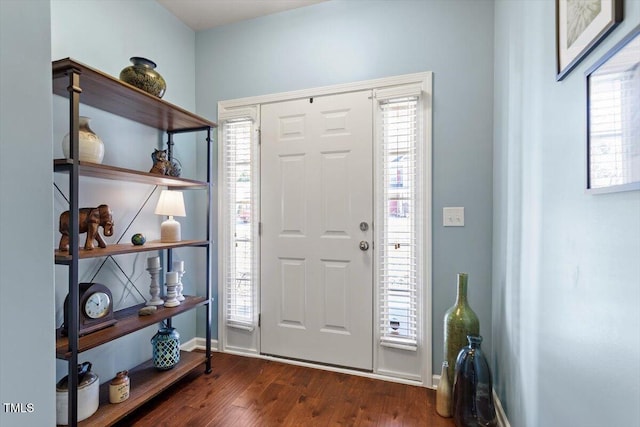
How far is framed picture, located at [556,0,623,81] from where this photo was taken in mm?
708

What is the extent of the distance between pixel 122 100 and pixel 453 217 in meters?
2.20

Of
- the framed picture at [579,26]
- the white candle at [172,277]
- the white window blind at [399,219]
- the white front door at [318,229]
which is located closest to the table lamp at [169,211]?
the white candle at [172,277]

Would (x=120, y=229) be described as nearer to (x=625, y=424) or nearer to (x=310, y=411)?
(x=310, y=411)

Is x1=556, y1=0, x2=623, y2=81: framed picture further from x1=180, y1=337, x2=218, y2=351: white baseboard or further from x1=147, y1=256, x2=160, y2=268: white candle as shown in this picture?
x1=180, y1=337, x2=218, y2=351: white baseboard

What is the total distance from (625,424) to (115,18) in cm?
303

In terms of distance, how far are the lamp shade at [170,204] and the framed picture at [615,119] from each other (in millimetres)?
2163

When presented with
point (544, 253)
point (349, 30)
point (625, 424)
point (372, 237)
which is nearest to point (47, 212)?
point (625, 424)

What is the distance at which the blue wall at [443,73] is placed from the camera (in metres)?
1.99

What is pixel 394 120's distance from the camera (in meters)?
2.14

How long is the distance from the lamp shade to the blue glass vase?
2008 mm

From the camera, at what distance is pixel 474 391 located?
160cm

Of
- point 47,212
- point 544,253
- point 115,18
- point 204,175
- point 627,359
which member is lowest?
point 627,359

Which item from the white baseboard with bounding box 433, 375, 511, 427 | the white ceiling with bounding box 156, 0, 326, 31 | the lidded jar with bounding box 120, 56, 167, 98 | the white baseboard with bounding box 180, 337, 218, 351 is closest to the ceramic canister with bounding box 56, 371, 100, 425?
the white baseboard with bounding box 180, 337, 218, 351

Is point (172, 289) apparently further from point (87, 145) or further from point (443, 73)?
point (443, 73)
